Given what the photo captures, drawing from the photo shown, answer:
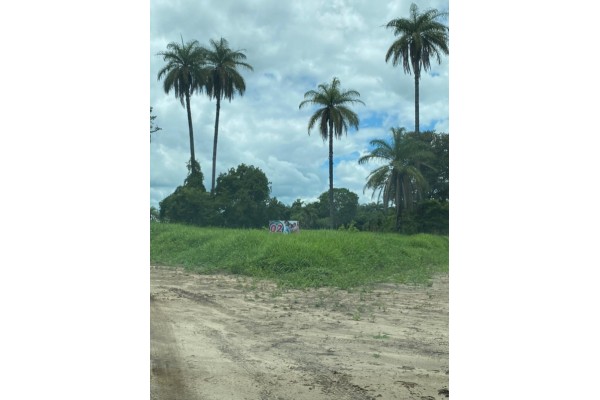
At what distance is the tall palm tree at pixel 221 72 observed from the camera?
155 inches

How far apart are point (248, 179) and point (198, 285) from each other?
0.88 meters

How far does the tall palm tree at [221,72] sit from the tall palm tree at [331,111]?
0.54 meters

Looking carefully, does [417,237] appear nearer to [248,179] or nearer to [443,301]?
[443,301]

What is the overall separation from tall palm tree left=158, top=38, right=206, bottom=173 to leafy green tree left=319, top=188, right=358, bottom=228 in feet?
3.32

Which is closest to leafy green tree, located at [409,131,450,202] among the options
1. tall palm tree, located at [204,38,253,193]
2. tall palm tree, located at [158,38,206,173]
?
tall palm tree, located at [204,38,253,193]

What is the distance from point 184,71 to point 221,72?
0.92ft

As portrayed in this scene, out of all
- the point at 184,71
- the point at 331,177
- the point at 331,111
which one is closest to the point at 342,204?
the point at 331,177

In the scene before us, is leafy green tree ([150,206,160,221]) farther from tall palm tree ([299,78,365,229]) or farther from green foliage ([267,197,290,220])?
tall palm tree ([299,78,365,229])

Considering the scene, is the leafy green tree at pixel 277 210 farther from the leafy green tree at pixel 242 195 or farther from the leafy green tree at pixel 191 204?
the leafy green tree at pixel 191 204

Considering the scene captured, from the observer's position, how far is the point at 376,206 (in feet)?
12.8

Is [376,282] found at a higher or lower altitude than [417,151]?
lower

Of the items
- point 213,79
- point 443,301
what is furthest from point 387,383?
point 213,79
